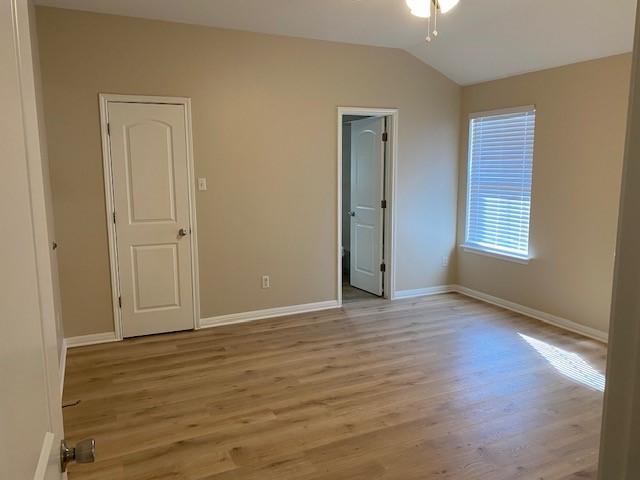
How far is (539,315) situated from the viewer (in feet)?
16.3

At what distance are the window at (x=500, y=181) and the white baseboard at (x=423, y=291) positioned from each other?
0.62 metres

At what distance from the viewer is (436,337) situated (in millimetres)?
4449

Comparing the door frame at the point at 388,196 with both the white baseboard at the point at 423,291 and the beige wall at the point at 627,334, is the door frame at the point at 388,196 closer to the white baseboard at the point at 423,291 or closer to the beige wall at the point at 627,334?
the white baseboard at the point at 423,291

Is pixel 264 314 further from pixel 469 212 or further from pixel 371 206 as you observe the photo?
pixel 469 212

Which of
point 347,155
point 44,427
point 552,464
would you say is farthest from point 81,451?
point 347,155

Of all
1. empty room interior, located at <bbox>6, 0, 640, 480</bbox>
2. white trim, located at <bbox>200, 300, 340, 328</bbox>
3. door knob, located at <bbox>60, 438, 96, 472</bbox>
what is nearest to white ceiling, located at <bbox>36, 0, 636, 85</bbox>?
empty room interior, located at <bbox>6, 0, 640, 480</bbox>

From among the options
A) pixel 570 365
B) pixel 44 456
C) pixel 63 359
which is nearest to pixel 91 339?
pixel 63 359

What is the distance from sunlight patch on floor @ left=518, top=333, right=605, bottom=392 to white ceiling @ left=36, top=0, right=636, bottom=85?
2.58 meters

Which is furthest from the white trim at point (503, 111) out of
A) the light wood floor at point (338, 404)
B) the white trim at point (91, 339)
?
the white trim at point (91, 339)

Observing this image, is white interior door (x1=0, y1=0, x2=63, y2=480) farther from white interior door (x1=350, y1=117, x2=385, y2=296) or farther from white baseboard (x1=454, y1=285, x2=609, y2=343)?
white interior door (x1=350, y1=117, x2=385, y2=296)

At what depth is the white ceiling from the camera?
12.5 ft

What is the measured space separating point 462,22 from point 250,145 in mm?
2276

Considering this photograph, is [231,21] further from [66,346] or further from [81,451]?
[81,451]

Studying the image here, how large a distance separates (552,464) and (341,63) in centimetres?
407
